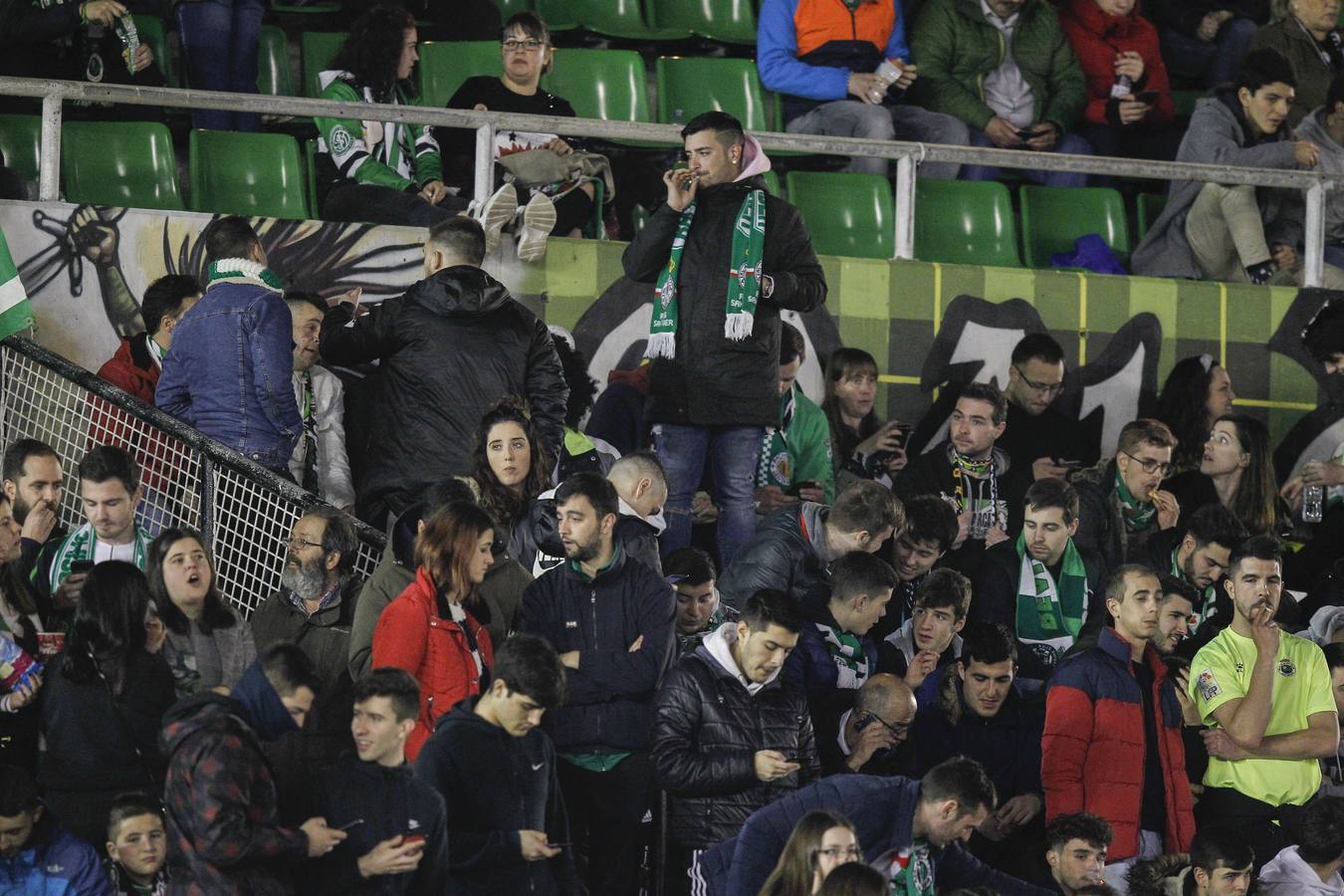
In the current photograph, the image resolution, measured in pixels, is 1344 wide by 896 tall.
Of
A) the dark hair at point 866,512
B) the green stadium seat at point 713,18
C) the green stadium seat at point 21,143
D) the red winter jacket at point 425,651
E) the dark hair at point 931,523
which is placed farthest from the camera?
the green stadium seat at point 713,18

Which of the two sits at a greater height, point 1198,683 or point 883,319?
point 883,319

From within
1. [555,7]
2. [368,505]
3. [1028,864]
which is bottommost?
[1028,864]

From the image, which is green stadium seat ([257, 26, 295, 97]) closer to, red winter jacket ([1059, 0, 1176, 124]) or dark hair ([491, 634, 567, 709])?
red winter jacket ([1059, 0, 1176, 124])

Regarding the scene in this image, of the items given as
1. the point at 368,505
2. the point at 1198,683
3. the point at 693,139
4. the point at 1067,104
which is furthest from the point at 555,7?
the point at 1198,683

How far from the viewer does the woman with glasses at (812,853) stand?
682cm

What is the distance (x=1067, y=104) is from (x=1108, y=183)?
2.89ft

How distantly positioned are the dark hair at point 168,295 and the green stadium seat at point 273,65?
3.48m

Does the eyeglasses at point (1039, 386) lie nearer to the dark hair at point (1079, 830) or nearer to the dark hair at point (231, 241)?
the dark hair at point (1079, 830)

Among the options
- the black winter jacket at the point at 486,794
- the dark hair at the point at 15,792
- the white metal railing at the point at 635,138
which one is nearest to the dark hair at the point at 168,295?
the white metal railing at the point at 635,138

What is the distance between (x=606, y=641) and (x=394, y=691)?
4.85 ft

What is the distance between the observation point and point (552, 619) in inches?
318

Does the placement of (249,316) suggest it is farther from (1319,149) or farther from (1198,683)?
(1319,149)

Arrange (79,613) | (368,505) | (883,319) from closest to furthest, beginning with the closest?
(79,613) < (368,505) < (883,319)

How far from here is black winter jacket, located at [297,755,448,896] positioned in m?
6.69
